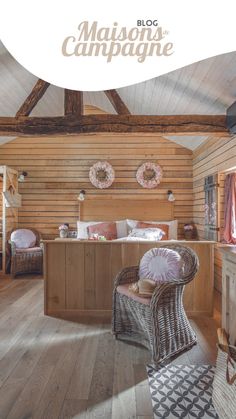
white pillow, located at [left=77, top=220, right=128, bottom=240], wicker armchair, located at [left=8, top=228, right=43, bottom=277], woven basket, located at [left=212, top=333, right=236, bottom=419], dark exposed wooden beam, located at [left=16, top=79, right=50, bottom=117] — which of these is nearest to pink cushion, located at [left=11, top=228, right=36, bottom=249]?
wicker armchair, located at [left=8, top=228, right=43, bottom=277]

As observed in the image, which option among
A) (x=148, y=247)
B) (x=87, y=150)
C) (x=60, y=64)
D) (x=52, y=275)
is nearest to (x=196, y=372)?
(x=148, y=247)

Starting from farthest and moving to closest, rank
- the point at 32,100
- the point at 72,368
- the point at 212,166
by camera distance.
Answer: the point at 212,166 → the point at 32,100 → the point at 72,368

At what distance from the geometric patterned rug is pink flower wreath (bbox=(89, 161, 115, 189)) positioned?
13.6 feet

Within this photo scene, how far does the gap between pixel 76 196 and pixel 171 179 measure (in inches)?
79.9

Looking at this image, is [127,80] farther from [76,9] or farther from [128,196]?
[128,196]

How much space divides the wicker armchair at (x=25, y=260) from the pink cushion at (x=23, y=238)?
116mm

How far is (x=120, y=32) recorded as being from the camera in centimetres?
230

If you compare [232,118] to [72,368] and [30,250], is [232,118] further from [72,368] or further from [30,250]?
[30,250]

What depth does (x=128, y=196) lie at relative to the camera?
238 inches

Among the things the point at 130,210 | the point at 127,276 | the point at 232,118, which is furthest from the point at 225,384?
the point at 130,210

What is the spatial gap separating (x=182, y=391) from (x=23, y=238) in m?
4.46

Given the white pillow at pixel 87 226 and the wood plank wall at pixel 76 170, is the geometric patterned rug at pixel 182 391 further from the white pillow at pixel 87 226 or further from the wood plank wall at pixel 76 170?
the wood plank wall at pixel 76 170

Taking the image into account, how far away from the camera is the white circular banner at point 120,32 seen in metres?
2.25

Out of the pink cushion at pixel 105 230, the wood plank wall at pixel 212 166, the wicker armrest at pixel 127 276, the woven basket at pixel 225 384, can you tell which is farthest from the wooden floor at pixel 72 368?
the pink cushion at pixel 105 230
